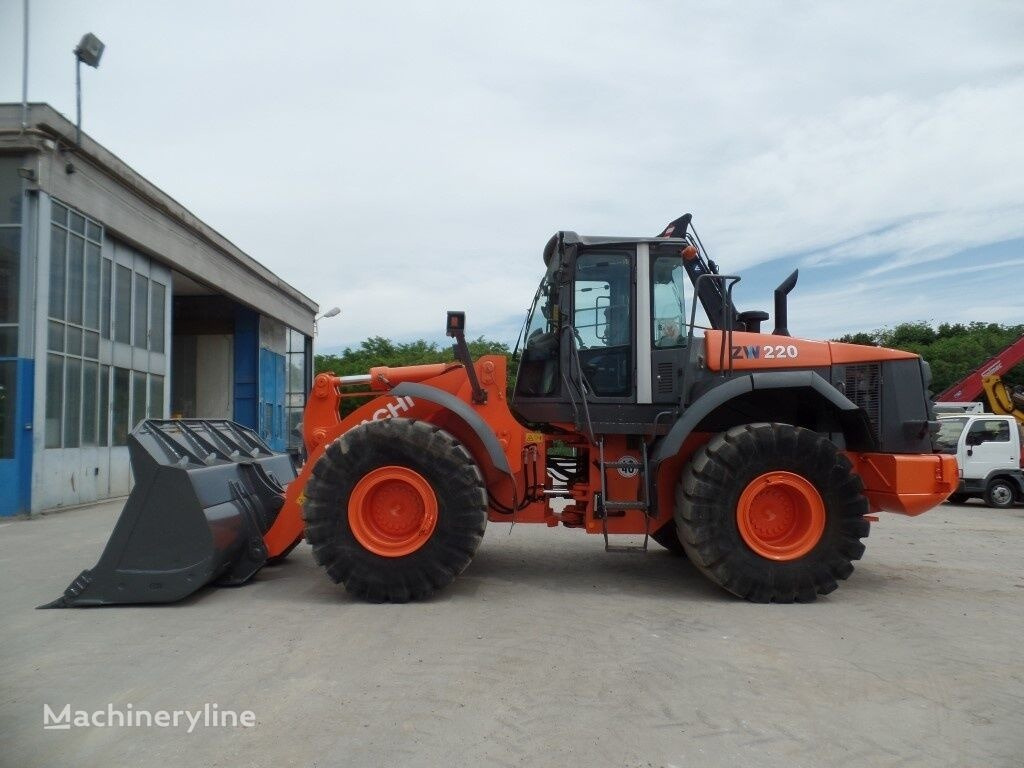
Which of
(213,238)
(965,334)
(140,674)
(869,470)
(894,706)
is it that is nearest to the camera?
(894,706)

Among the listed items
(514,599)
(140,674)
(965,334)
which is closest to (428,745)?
(140,674)

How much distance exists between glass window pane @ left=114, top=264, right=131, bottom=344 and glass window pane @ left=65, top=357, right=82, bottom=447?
1765 mm

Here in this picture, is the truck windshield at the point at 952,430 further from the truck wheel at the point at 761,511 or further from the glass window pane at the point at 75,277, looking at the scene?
the glass window pane at the point at 75,277

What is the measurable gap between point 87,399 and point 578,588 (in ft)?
37.0

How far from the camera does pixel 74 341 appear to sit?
13.1 m

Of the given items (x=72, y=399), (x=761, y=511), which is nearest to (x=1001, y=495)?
(x=761, y=511)

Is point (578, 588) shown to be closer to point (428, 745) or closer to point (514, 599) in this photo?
point (514, 599)

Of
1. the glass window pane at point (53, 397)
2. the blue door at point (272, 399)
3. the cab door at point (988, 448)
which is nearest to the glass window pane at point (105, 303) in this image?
the glass window pane at point (53, 397)

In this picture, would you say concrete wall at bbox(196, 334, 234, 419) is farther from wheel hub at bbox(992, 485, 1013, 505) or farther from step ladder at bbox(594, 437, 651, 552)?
wheel hub at bbox(992, 485, 1013, 505)

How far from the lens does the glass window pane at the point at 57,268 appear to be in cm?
1240

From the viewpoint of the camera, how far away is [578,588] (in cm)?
625

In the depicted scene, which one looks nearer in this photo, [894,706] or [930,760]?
[930,760]

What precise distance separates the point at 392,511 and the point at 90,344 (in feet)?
34.5

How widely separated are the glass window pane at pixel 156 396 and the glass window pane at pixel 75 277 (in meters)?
3.47
